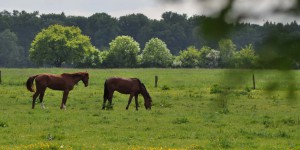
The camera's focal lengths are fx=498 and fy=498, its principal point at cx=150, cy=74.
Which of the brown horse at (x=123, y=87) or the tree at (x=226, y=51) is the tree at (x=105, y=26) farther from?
the brown horse at (x=123, y=87)

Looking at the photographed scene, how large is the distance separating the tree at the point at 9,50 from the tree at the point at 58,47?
14337mm

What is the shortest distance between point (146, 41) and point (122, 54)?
84388mm

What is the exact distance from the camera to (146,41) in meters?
5.57

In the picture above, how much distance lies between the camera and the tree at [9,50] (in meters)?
99.7

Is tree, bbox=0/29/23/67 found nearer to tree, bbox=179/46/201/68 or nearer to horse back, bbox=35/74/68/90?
tree, bbox=179/46/201/68

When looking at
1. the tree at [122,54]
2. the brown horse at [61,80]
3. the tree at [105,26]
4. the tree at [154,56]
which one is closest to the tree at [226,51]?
the tree at [105,26]

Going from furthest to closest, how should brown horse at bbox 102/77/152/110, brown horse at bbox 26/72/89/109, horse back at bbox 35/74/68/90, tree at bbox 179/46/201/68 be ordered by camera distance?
horse back at bbox 35/74/68/90 → brown horse at bbox 26/72/89/109 → brown horse at bbox 102/77/152/110 → tree at bbox 179/46/201/68

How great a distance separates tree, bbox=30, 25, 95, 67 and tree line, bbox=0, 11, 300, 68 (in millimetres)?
232

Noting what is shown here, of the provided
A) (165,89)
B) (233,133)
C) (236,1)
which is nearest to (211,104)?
(236,1)

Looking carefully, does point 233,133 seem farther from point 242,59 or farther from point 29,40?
point 29,40

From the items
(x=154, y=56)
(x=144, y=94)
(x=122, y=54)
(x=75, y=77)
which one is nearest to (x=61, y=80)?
(x=75, y=77)

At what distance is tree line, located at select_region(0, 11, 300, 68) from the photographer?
1.83 meters

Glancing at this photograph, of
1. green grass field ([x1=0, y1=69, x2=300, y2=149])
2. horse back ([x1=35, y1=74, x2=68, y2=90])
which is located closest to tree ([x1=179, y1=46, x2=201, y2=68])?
green grass field ([x1=0, y1=69, x2=300, y2=149])

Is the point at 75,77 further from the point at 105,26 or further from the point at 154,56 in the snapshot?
the point at 154,56
